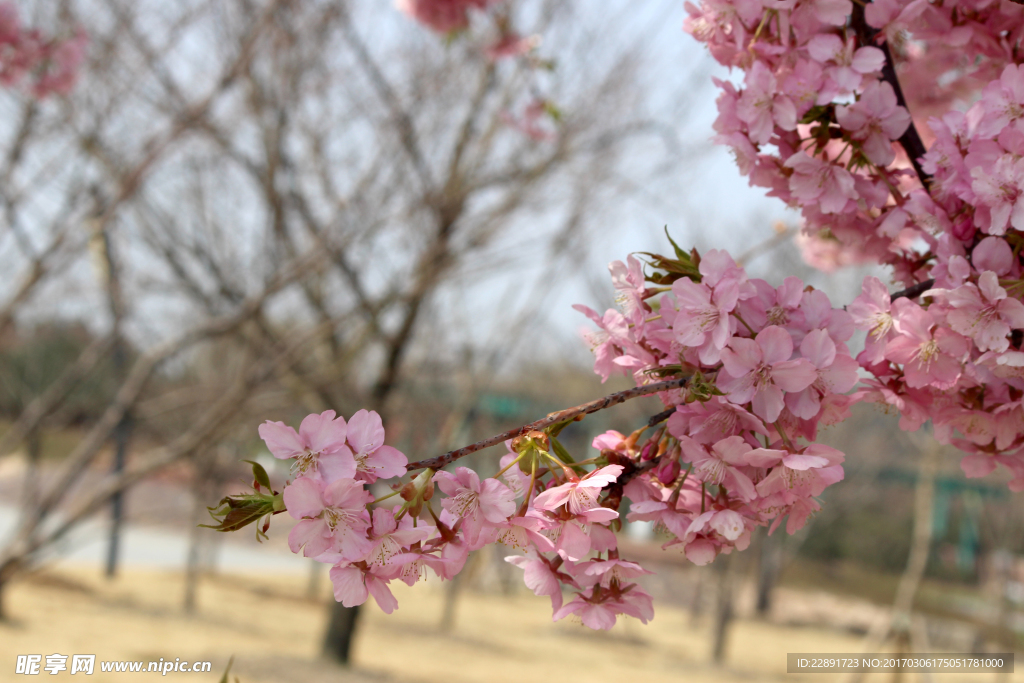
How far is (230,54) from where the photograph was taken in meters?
4.57

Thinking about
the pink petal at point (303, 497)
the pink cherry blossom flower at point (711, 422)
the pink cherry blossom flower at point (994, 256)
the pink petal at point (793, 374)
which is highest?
the pink cherry blossom flower at point (994, 256)

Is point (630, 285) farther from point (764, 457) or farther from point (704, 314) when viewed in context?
point (764, 457)

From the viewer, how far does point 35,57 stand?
117 inches

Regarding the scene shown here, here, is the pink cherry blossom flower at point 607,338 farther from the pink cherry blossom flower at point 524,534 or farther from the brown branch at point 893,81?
the brown branch at point 893,81

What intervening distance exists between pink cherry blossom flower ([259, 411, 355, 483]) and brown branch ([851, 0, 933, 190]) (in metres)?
0.88

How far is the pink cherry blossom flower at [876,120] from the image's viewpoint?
3.34 ft

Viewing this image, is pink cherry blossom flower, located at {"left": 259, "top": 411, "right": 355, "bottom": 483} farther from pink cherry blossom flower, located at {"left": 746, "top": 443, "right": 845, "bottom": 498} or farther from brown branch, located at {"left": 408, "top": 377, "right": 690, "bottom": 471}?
pink cherry blossom flower, located at {"left": 746, "top": 443, "right": 845, "bottom": 498}

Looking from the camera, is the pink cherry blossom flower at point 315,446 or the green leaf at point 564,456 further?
the green leaf at point 564,456

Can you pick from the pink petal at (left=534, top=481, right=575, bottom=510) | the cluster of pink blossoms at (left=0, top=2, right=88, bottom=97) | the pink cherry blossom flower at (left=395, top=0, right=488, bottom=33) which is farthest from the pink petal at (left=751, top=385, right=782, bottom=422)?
the cluster of pink blossoms at (left=0, top=2, right=88, bottom=97)

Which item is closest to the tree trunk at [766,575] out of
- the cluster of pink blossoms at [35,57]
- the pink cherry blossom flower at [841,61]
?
the cluster of pink blossoms at [35,57]

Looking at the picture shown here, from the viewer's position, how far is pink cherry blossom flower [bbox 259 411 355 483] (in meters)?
0.67

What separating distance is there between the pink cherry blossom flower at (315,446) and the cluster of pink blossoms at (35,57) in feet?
9.92

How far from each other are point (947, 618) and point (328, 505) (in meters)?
16.6

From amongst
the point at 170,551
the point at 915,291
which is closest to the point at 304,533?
the point at 915,291
